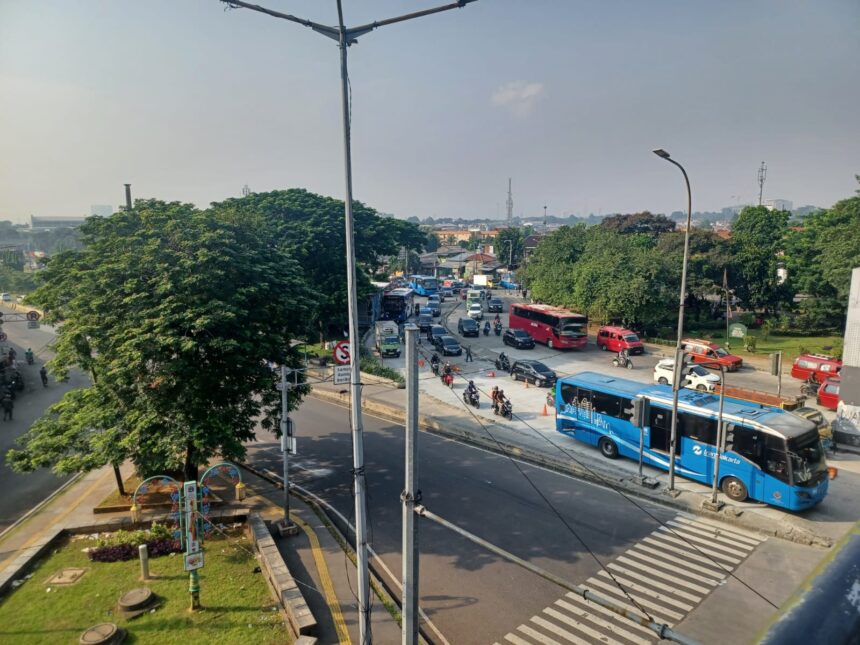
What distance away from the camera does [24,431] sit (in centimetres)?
2616

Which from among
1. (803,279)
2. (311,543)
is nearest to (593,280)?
(803,279)

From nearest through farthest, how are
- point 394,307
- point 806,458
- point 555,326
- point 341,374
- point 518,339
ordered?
point 341,374 → point 806,458 → point 555,326 → point 518,339 → point 394,307

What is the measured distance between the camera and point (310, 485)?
60.4 feet

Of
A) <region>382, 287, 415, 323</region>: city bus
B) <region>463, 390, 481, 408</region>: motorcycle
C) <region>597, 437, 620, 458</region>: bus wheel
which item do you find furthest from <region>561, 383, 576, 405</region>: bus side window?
<region>382, 287, 415, 323</region>: city bus

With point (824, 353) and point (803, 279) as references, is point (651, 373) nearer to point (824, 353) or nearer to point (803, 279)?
point (824, 353)

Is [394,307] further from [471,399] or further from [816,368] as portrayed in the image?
[816,368]

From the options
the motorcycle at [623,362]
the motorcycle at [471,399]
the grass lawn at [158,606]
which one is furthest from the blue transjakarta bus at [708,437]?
the motorcycle at [623,362]

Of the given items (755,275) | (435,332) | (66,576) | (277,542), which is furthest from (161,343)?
(755,275)

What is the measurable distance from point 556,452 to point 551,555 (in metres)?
7.33

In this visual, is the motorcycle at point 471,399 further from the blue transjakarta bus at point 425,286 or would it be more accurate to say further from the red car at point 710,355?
the blue transjakarta bus at point 425,286

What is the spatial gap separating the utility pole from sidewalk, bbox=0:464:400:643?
193 inches

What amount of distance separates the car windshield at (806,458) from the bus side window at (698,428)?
7.06ft

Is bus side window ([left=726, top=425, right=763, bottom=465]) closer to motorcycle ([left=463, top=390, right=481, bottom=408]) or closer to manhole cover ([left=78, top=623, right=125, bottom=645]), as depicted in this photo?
motorcycle ([left=463, top=390, right=481, bottom=408])

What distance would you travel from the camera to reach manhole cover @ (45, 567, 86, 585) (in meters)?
12.4
